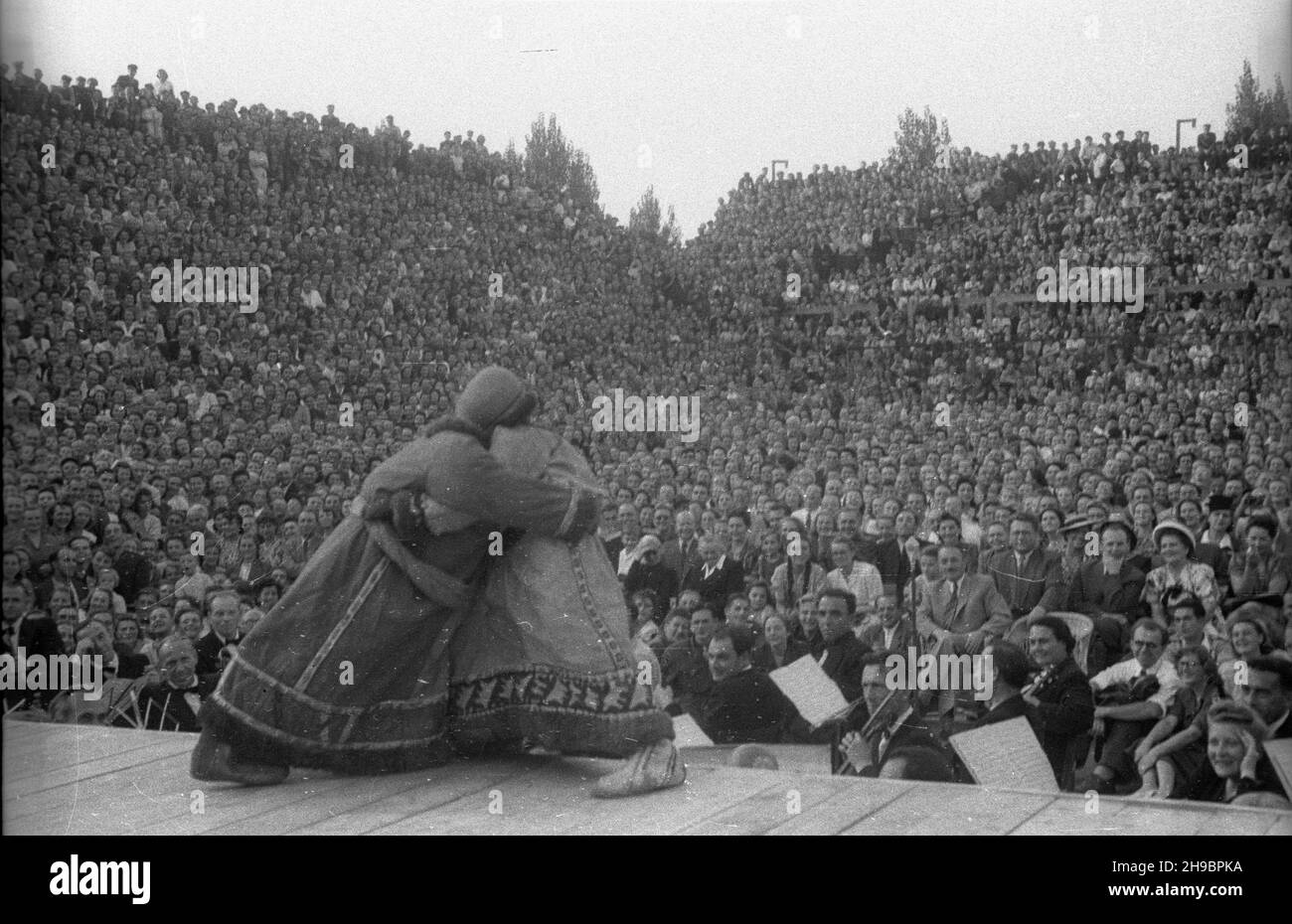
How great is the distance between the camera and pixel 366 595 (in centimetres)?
451

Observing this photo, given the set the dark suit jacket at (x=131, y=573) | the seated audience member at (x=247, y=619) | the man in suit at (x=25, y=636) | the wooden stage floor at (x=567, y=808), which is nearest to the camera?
the wooden stage floor at (x=567, y=808)

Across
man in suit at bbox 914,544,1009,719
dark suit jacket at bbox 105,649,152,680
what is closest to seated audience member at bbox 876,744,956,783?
man in suit at bbox 914,544,1009,719

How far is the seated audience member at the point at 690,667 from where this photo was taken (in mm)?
5008

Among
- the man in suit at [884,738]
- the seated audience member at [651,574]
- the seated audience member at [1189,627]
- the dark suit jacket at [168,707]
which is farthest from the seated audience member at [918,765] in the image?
the dark suit jacket at [168,707]

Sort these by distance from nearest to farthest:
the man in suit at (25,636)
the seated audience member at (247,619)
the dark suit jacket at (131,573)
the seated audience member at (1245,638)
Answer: the seated audience member at (1245,638) → the seated audience member at (247,619) → the man in suit at (25,636) → the dark suit jacket at (131,573)

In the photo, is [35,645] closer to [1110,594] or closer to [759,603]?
[759,603]

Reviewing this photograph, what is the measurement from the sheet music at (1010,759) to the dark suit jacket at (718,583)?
38.5 inches

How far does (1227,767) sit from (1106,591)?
2.35 feet

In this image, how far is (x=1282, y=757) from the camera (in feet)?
15.2

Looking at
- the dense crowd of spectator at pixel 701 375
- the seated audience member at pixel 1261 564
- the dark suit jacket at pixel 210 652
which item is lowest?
the dark suit jacket at pixel 210 652

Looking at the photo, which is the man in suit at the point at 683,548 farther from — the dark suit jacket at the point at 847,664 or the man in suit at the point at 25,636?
the man in suit at the point at 25,636

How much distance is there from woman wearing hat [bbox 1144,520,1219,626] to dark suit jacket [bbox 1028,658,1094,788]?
43cm
